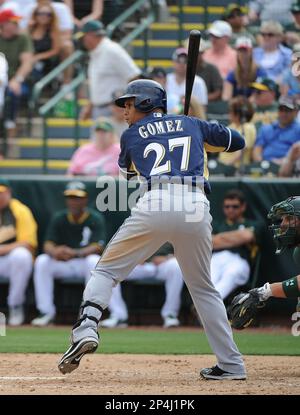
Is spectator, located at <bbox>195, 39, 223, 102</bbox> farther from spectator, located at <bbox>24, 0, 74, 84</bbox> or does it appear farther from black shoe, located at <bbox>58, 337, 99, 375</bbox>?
black shoe, located at <bbox>58, 337, 99, 375</bbox>

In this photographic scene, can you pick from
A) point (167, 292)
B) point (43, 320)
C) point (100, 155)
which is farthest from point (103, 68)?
point (43, 320)

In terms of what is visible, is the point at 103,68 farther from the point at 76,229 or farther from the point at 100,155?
the point at 76,229

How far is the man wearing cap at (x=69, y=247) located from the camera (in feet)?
33.0

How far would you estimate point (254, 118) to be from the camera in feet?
34.9

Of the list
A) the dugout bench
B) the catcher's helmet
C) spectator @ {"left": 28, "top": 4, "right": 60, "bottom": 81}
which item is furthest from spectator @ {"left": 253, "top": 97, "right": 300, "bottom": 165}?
the catcher's helmet

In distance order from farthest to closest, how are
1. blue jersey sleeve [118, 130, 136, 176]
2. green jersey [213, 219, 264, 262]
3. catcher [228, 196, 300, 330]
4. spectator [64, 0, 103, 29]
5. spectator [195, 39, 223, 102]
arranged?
spectator [64, 0, 103, 29] → spectator [195, 39, 223, 102] → green jersey [213, 219, 264, 262] → catcher [228, 196, 300, 330] → blue jersey sleeve [118, 130, 136, 176]

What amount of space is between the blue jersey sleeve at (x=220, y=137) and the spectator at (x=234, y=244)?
401 cm

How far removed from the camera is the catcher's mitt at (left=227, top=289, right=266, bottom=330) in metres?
6.07

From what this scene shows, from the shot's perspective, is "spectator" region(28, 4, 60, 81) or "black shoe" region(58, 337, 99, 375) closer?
"black shoe" region(58, 337, 99, 375)

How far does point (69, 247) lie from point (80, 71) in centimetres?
273

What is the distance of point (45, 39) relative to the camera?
1202 cm

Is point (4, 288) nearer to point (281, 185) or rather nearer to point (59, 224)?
point (59, 224)

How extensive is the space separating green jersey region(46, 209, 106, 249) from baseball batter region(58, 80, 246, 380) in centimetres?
430
